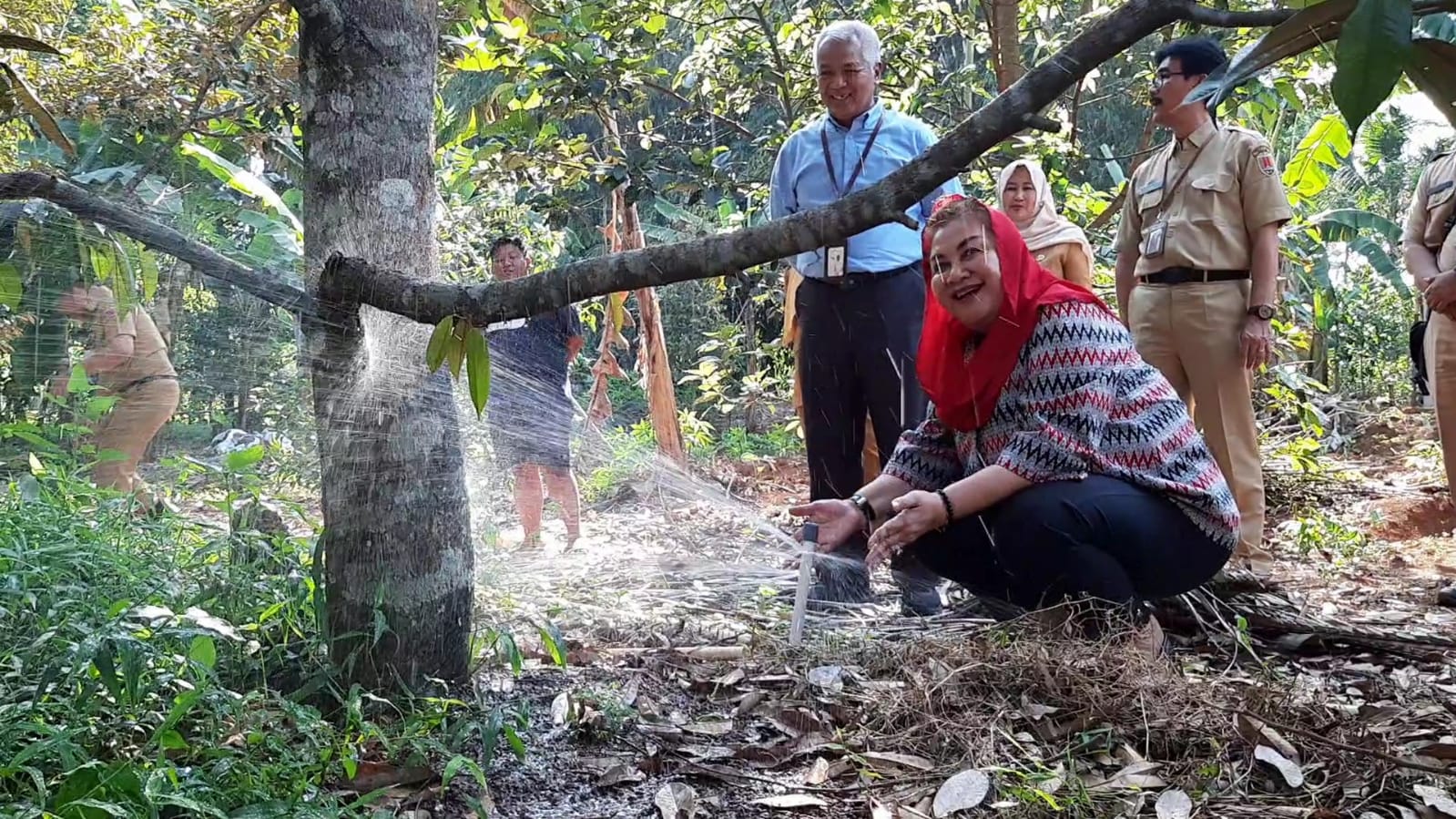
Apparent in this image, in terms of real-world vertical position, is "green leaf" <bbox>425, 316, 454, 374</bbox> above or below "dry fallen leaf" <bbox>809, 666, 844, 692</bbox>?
above

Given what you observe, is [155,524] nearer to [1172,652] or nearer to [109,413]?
[109,413]

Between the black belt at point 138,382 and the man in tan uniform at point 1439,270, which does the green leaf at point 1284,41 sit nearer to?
the man in tan uniform at point 1439,270

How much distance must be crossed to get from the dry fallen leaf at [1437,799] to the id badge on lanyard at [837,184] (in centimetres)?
206

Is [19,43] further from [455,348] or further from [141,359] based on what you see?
[141,359]

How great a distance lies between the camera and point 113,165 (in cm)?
656

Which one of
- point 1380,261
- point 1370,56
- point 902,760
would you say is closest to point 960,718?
point 902,760

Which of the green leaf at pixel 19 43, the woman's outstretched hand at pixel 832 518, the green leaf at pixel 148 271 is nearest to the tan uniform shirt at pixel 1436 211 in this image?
the woman's outstretched hand at pixel 832 518

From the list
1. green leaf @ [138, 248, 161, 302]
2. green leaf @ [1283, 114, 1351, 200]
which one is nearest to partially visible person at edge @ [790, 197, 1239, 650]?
green leaf @ [138, 248, 161, 302]

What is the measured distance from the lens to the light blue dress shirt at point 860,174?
3508mm

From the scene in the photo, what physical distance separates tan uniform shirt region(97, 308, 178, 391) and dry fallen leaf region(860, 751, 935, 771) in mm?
3235

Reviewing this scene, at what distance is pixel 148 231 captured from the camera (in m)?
2.10

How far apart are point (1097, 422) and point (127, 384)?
3509 millimetres

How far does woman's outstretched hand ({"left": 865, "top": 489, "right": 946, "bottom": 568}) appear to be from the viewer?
2.48 meters

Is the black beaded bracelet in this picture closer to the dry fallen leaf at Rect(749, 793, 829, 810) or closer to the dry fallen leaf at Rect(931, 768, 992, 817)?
the dry fallen leaf at Rect(931, 768, 992, 817)
